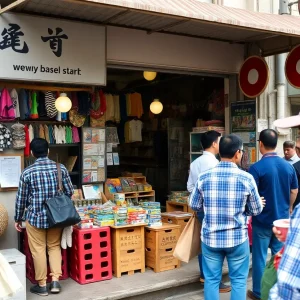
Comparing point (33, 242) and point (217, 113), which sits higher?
point (217, 113)

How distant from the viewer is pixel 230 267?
14.5 ft

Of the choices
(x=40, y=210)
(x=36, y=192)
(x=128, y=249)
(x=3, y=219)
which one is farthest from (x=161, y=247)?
(x=3, y=219)

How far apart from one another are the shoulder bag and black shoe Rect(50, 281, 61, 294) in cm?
80

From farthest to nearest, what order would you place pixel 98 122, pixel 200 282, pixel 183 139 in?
pixel 183 139, pixel 98 122, pixel 200 282

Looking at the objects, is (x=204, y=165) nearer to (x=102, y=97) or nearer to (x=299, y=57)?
(x=102, y=97)

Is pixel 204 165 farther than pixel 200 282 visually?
No

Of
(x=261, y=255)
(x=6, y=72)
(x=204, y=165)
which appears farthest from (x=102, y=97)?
(x=261, y=255)

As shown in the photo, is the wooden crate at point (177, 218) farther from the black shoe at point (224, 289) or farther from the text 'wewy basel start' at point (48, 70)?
the text 'wewy basel start' at point (48, 70)

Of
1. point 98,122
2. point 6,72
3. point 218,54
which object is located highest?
point 218,54

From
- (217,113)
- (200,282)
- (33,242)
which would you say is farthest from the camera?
(217,113)

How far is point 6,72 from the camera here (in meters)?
5.78

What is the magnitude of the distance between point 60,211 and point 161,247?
5.77 feet

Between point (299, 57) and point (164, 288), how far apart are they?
173 inches

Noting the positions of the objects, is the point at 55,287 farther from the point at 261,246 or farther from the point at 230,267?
the point at 261,246
